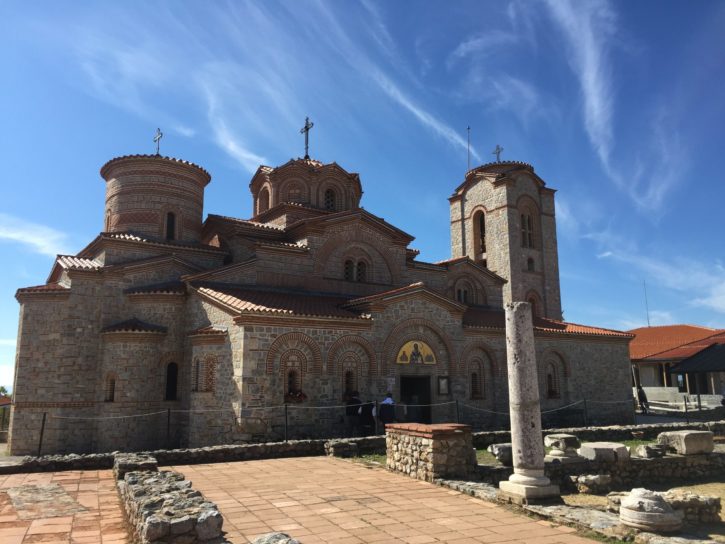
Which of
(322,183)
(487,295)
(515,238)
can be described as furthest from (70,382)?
(515,238)

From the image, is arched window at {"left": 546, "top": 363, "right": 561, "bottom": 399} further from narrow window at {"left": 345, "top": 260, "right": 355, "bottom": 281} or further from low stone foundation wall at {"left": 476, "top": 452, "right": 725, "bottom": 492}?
low stone foundation wall at {"left": 476, "top": 452, "right": 725, "bottom": 492}

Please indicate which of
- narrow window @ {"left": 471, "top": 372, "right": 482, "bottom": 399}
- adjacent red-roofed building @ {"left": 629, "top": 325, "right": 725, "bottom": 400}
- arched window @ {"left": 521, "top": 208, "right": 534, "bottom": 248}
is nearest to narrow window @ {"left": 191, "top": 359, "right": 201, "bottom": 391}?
narrow window @ {"left": 471, "top": 372, "right": 482, "bottom": 399}

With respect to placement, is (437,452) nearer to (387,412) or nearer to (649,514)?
(649,514)

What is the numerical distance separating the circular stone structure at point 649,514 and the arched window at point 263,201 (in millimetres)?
18833

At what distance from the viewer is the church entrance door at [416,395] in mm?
17172

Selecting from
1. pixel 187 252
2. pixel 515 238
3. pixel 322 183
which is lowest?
pixel 187 252

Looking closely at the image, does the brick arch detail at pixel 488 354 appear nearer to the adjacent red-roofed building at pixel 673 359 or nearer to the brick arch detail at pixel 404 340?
the brick arch detail at pixel 404 340

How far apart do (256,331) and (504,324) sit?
33.0 ft

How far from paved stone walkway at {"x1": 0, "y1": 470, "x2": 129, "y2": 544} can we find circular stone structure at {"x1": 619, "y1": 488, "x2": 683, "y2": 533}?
541 centimetres

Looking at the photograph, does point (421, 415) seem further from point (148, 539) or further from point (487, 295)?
point (148, 539)

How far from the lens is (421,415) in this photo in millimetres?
17312

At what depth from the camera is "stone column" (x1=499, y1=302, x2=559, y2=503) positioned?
737cm

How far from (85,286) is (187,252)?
3.49m

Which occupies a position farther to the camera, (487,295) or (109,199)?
(487,295)
